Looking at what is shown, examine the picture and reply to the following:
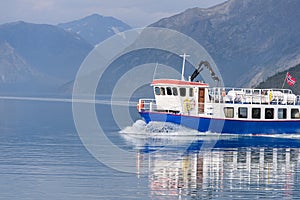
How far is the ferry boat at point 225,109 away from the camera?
88.0 metres

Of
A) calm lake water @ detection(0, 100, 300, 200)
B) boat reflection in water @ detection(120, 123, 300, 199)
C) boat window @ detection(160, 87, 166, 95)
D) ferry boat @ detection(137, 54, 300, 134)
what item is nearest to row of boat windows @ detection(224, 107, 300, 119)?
ferry boat @ detection(137, 54, 300, 134)

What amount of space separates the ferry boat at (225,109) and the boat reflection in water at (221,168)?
439 cm

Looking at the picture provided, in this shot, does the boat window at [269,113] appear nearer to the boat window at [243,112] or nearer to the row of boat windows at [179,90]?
the boat window at [243,112]

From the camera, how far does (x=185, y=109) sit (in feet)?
289

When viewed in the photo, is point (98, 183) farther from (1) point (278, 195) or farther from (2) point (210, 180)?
(1) point (278, 195)

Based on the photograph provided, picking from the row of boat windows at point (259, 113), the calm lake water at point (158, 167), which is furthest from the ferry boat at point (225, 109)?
the calm lake water at point (158, 167)

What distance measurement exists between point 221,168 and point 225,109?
3129cm

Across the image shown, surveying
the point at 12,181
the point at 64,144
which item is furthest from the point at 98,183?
the point at 64,144

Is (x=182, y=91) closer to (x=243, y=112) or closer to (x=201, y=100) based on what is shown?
(x=201, y=100)

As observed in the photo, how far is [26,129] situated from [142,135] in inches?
741

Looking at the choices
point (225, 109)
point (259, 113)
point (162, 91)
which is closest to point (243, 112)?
point (259, 113)

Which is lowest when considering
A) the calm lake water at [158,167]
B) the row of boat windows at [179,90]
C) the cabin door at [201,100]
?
the calm lake water at [158,167]

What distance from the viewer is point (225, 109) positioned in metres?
89.0

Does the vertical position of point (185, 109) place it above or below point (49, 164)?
above
